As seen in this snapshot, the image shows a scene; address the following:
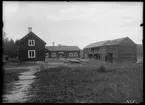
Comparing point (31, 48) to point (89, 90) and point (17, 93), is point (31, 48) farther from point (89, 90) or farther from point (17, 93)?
point (89, 90)

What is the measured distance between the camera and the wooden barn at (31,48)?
114ft

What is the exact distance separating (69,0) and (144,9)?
3.96 ft

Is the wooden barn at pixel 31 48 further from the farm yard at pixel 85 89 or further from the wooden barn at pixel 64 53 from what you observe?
the wooden barn at pixel 64 53

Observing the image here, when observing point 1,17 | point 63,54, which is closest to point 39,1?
point 1,17

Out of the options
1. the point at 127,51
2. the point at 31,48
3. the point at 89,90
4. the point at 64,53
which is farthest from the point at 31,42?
the point at 89,90

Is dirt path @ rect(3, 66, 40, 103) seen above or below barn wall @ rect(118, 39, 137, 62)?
below

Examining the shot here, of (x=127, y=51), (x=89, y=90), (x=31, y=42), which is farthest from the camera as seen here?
(x=127, y=51)

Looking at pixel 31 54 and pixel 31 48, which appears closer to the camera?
pixel 31 54

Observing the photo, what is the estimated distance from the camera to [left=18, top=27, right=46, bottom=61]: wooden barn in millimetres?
34806

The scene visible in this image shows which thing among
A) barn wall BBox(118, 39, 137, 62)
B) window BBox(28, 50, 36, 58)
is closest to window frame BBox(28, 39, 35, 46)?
window BBox(28, 50, 36, 58)

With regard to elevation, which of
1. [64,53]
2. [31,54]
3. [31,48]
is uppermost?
[31,48]

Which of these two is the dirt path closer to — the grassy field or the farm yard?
the farm yard

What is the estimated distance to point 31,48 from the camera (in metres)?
35.3

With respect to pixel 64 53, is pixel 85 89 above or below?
below
